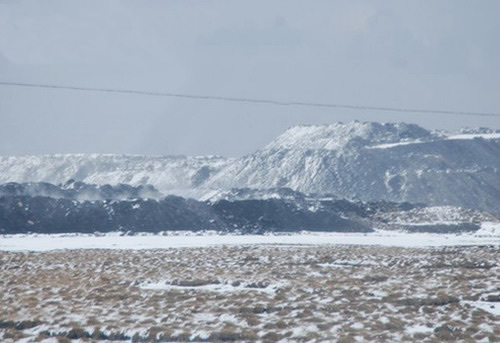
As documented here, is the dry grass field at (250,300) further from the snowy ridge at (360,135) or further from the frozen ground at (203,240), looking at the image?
the snowy ridge at (360,135)

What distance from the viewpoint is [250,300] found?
21.0 meters

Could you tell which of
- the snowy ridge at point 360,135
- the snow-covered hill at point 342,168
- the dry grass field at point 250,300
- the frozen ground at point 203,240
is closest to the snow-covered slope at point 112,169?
the snow-covered hill at point 342,168

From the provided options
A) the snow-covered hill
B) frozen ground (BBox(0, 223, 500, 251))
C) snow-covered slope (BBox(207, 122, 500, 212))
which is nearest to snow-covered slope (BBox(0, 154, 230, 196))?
the snow-covered hill

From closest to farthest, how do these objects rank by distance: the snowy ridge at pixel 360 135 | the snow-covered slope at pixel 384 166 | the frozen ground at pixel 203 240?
the frozen ground at pixel 203 240, the snow-covered slope at pixel 384 166, the snowy ridge at pixel 360 135

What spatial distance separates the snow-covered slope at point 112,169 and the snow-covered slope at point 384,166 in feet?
22.9

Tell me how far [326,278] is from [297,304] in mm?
6358

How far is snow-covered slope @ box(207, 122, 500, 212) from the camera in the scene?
14600 centimetres

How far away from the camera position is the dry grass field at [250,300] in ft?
55.3

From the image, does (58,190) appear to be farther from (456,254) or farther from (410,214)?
(456,254)

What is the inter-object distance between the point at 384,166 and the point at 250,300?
463 ft

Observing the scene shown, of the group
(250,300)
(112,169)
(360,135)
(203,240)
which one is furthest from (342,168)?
(250,300)

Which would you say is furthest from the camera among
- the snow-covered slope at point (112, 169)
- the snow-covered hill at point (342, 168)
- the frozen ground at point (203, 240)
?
the snow-covered slope at point (112, 169)

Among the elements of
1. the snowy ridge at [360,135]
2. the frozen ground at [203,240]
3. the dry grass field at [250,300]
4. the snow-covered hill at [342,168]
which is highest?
the snowy ridge at [360,135]

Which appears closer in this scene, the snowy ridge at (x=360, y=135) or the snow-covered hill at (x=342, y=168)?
the snow-covered hill at (x=342, y=168)
